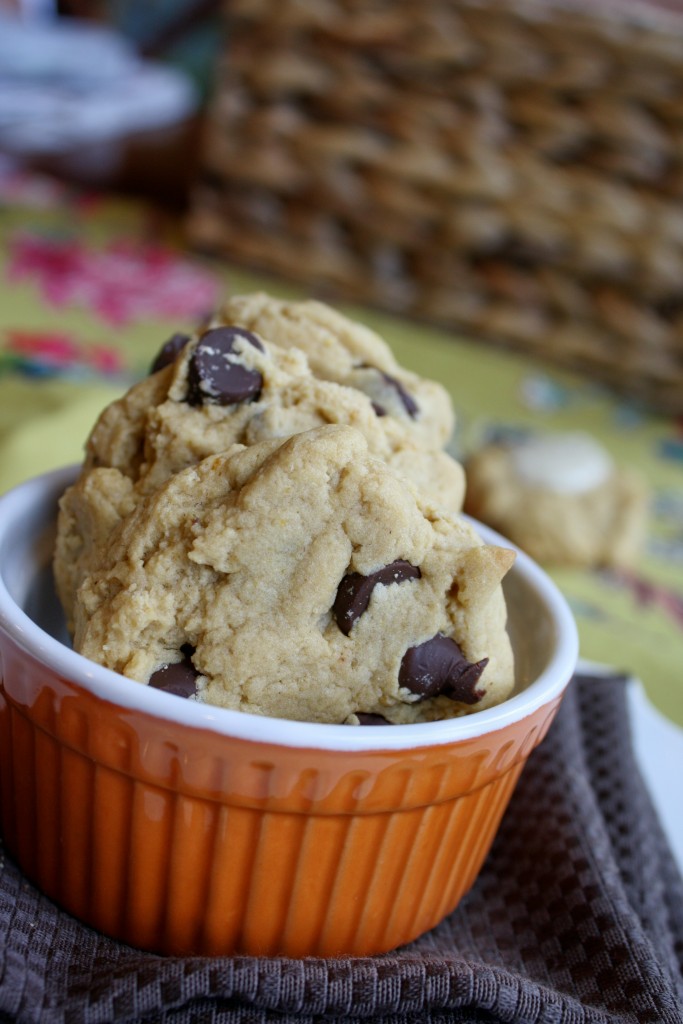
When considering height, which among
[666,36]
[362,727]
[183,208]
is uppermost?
[666,36]

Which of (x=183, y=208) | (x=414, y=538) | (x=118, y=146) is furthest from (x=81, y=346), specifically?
(x=414, y=538)

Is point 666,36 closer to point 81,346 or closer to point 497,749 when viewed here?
point 81,346

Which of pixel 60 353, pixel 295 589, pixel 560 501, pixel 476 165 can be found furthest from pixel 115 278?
pixel 295 589

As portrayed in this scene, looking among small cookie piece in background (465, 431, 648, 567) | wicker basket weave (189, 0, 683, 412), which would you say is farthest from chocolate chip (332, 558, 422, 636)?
wicker basket weave (189, 0, 683, 412)

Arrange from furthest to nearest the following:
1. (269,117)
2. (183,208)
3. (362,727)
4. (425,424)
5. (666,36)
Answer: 1. (183,208)
2. (269,117)
3. (666,36)
4. (425,424)
5. (362,727)

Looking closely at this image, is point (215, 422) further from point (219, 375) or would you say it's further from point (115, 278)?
point (115, 278)

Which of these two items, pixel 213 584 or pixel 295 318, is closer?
pixel 213 584

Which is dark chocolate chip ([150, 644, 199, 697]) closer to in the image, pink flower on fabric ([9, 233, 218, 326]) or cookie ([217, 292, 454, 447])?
cookie ([217, 292, 454, 447])
